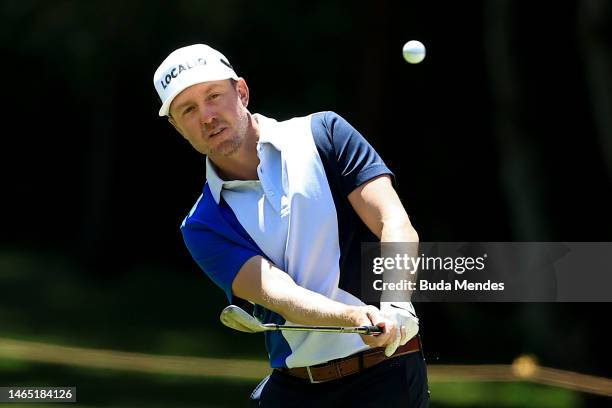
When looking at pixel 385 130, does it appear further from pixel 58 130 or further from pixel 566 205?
pixel 58 130

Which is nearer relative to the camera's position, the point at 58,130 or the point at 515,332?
the point at 515,332

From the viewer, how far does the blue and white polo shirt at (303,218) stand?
11.5 ft

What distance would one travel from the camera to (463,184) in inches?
436

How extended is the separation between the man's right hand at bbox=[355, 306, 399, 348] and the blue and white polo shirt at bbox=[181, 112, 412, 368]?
0.74ft

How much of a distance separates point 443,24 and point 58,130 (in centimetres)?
503

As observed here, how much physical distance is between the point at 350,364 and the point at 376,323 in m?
0.33

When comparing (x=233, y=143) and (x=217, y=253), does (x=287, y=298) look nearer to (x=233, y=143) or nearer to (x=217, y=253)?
(x=217, y=253)

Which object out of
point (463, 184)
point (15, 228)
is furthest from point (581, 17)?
point (15, 228)

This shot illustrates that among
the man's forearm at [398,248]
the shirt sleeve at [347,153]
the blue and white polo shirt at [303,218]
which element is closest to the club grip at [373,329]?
the man's forearm at [398,248]

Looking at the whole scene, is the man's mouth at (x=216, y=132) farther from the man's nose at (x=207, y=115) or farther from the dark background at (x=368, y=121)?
the dark background at (x=368, y=121)

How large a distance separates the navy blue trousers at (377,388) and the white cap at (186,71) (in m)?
0.89

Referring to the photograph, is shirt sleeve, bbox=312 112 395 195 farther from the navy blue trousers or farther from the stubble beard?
the navy blue trousers

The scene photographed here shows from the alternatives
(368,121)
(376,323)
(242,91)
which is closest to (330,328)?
(376,323)

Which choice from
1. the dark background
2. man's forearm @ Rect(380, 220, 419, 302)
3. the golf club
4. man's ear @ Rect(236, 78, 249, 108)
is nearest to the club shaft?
the golf club
